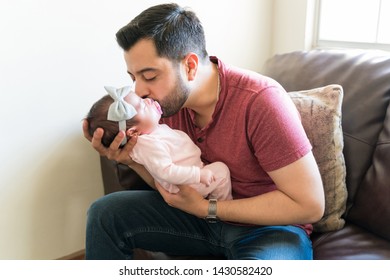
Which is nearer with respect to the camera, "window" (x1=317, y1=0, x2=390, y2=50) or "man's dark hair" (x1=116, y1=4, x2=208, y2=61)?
"man's dark hair" (x1=116, y1=4, x2=208, y2=61)

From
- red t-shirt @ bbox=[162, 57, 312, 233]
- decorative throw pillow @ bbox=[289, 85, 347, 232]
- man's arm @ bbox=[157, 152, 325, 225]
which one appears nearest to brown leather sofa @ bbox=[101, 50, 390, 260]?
decorative throw pillow @ bbox=[289, 85, 347, 232]

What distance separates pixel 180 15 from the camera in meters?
1.18

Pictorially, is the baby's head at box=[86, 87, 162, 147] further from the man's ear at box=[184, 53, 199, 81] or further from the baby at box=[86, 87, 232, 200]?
the man's ear at box=[184, 53, 199, 81]

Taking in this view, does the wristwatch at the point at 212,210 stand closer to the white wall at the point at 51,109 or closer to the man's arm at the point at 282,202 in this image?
the man's arm at the point at 282,202

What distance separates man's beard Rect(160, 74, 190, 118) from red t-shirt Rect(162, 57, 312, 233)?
11cm

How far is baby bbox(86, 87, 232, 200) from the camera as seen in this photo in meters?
1.13

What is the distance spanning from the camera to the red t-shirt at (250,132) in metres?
1.04

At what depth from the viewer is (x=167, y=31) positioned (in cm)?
113

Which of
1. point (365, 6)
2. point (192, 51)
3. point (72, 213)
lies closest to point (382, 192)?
point (192, 51)

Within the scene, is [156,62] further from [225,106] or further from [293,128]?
[293,128]

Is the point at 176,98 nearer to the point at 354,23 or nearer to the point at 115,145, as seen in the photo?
the point at 115,145

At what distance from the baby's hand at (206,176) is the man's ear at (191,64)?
0.28m

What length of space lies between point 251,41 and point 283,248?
4.31 ft

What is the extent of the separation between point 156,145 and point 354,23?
1348 millimetres
